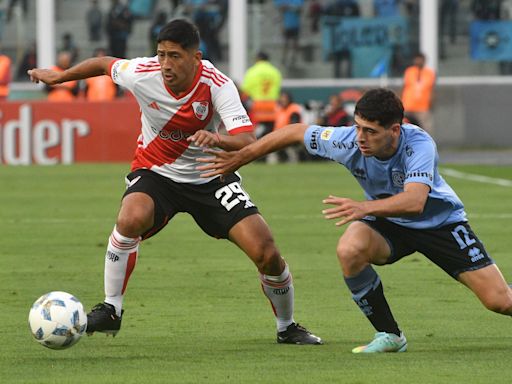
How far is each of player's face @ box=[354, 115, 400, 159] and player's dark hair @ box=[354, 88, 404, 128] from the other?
26 mm

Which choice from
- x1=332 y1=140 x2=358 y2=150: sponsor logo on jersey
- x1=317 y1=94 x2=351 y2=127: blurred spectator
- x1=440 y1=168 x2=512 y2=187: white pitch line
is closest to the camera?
x1=332 y1=140 x2=358 y2=150: sponsor logo on jersey

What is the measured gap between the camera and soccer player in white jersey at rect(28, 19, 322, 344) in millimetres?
8398

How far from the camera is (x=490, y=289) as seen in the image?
8.05 meters

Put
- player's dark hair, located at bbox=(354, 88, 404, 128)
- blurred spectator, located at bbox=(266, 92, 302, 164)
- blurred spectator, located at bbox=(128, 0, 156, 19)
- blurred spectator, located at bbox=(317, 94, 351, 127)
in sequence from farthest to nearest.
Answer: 1. blurred spectator, located at bbox=(128, 0, 156, 19)
2. blurred spectator, located at bbox=(266, 92, 302, 164)
3. blurred spectator, located at bbox=(317, 94, 351, 127)
4. player's dark hair, located at bbox=(354, 88, 404, 128)

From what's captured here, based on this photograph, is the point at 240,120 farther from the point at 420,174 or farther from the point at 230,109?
the point at 420,174

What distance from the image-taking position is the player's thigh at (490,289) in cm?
805

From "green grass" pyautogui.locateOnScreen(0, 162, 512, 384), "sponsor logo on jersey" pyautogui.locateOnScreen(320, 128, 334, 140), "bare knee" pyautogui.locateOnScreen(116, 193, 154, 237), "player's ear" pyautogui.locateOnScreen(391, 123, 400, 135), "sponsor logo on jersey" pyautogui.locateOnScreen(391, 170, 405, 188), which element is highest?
"player's ear" pyautogui.locateOnScreen(391, 123, 400, 135)

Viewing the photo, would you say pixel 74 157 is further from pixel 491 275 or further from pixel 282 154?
pixel 491 275

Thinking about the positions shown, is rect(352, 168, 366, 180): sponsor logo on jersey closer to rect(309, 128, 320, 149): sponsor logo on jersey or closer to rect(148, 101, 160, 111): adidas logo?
rect(309, 128, 320, 149): sponsor logo on jersey

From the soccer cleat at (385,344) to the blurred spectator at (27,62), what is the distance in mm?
26262

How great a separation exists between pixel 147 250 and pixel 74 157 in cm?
1214

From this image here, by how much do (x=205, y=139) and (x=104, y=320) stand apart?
1.23 meters

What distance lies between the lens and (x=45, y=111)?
25312 mm


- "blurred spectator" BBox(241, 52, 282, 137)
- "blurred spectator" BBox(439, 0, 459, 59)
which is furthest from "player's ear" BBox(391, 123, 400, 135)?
"blurred spectator" BBox(439, 0, 459, 59)
